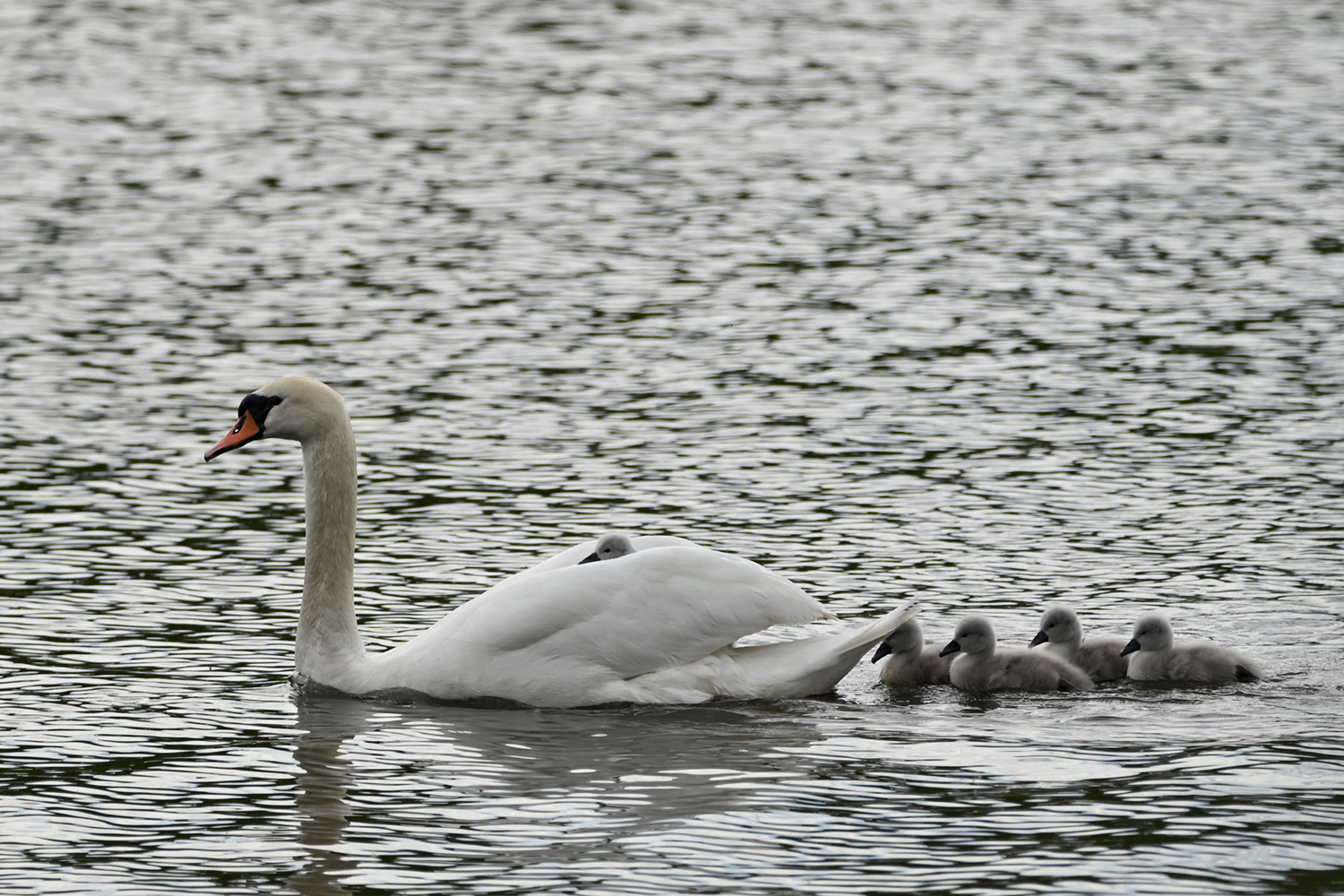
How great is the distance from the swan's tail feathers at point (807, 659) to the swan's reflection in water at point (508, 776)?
0.13m

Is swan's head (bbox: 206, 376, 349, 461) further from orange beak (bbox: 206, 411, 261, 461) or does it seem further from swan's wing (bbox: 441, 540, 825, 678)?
swan's wing (bbox: 441, 540, 825, 678)

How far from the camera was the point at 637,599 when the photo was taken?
411 inches

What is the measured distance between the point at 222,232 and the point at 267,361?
537cm

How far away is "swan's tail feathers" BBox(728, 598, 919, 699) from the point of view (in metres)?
10.4

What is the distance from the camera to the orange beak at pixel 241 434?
11062 millimetres

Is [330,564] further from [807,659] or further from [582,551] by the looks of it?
[807,659]

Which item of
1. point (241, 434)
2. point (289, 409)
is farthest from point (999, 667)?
point (241, 434)

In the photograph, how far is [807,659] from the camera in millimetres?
10523

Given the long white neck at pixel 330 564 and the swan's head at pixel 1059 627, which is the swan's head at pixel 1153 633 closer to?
the swan's head at pixel 1059 627

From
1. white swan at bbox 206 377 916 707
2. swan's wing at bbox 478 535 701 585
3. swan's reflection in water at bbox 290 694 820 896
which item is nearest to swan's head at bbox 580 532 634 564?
swan's wing at bbox 478 535 701 585

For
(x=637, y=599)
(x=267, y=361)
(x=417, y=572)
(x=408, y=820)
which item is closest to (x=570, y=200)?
(x=267, y=361)

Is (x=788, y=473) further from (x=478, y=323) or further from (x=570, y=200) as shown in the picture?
(x=570, y=200)

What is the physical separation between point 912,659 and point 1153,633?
1194 millimetres

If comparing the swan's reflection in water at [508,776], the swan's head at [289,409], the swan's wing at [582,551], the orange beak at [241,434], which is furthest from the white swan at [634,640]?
the orange beak at [241,434]
